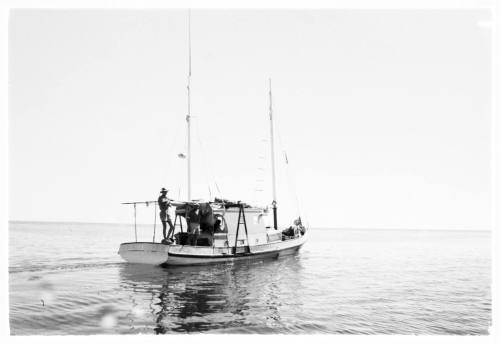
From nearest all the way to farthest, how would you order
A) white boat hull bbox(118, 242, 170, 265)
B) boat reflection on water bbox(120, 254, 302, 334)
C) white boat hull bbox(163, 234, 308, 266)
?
boat reflection on water bbox(120, 254, 302, 334)
white boat hull bbox(118, 242, 170, 265)
white boat hull bbox(163, 234, 308, 266)

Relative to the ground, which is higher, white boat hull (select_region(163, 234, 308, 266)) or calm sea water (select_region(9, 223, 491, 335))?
white boat hull (select_region(163, 234, 308, 266))

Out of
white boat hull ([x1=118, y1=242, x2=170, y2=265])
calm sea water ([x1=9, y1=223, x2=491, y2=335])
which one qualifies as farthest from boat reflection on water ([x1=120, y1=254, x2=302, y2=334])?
white boat hull ([x1=118, y1=242, x2=170, y2=265])

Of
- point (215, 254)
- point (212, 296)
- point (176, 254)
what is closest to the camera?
point (212, 296)

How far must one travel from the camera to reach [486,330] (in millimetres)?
13422

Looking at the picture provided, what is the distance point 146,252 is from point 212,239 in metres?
3.83

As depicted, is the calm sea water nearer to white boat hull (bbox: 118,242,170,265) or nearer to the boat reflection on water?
the boat reflection on water

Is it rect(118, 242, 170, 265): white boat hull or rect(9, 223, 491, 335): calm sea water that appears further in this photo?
rect(118, 242, 170, 265): white boat hull

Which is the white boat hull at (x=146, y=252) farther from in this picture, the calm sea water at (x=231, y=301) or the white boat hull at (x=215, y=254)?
the calm sea water at (x=231, y=301)

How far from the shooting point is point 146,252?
69.1 feet

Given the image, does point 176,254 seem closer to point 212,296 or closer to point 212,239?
point 212,239

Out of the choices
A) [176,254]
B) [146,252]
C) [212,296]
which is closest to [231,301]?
[212,296]

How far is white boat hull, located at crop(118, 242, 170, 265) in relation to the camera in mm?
20812

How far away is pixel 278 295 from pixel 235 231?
27.5 ft

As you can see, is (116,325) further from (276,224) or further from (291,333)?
(276,224)
